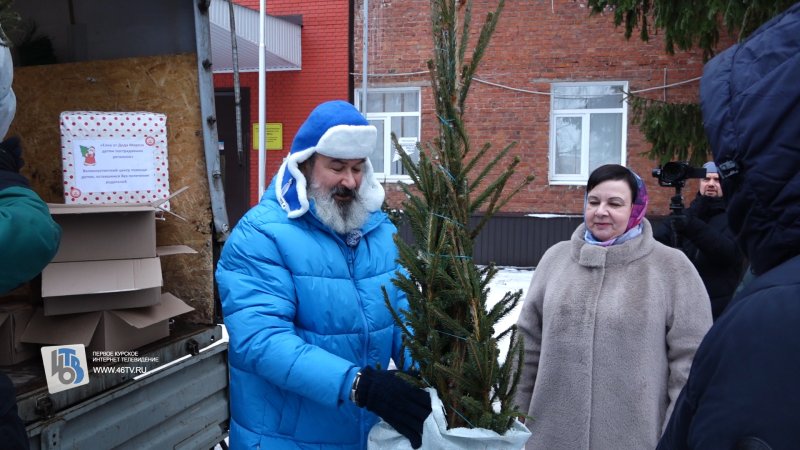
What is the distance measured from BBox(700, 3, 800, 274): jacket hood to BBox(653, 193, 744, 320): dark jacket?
9.42 feet

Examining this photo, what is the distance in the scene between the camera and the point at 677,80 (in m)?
9.44

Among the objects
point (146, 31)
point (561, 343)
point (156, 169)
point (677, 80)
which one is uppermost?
point (677, 80)

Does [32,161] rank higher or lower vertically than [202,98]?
lower

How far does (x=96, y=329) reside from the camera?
2.20 meters

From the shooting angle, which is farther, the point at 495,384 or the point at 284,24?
the point at 284,24

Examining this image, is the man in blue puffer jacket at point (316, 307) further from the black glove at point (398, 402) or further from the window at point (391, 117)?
the window at point (391, 117)

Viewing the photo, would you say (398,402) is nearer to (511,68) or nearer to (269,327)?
(269,327)

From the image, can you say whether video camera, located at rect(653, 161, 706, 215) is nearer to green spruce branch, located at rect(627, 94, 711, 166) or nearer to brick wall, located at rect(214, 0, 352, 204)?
green spruce branch, located at rect(627, 94, 711, 166)

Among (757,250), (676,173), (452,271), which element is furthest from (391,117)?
(757,250)

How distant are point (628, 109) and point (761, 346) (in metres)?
9.88

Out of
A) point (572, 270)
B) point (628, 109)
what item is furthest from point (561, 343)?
point (628, 109)

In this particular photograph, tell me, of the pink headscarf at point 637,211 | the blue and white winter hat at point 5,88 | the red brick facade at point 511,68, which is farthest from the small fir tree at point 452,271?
the red brick facade at point 511,68

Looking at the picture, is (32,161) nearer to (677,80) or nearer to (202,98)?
(202,98)

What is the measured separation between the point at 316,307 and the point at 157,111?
1481 millimetres
